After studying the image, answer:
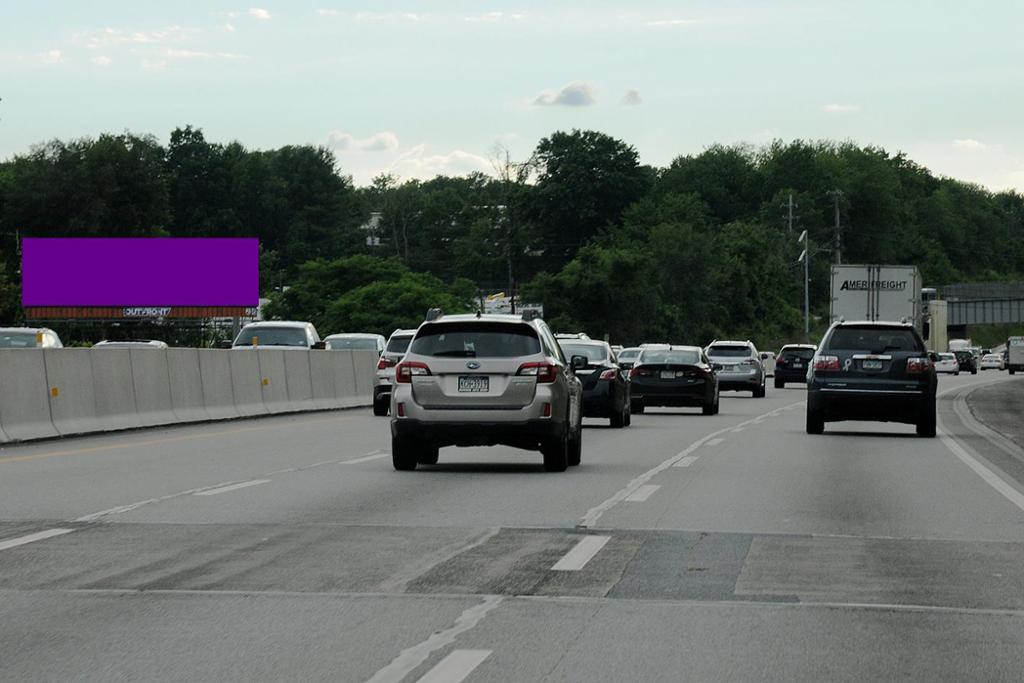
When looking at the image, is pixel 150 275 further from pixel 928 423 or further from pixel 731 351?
pixel 928 423

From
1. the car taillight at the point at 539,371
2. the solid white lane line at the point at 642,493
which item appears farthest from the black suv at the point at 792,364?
the solid white lane line at the point at 642,493

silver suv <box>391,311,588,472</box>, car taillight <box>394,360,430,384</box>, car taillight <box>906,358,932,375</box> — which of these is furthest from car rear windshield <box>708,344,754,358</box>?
car taillight <box>394,360,430,384</box>

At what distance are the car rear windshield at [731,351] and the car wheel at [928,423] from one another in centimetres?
2293

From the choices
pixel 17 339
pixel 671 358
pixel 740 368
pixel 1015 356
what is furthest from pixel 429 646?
pixel 1015 356

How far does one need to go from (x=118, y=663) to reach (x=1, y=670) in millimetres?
437

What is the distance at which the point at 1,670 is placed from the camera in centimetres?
687

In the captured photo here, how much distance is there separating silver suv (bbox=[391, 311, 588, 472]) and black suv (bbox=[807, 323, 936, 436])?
9.30 m

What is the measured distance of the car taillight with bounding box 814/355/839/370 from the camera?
86.8 feet

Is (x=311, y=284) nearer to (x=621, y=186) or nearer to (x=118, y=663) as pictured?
(x=621, y=186)

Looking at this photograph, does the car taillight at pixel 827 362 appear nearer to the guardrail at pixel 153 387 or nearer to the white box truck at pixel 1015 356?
the guardrail at pixel 153 387

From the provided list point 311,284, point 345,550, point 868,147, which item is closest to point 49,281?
point 311,284

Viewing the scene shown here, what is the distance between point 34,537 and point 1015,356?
108167mm

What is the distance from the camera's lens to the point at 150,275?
76.3m

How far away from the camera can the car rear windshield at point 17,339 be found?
32.3 metres
